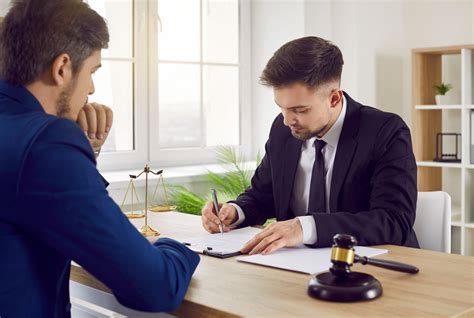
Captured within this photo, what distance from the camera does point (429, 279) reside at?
1.68m

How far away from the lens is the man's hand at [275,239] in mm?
1957

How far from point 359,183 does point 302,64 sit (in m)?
0.46

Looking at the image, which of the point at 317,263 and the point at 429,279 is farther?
the point at 317,263

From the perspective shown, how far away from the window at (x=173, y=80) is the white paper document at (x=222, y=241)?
6.26ft

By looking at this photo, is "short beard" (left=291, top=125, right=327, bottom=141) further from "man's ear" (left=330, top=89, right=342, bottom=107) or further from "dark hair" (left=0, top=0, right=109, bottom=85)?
"dark hair" (left=0, top=0, right=109, bottom=85)

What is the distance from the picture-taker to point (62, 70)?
146cm

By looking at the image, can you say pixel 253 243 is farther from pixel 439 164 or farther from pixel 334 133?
pixel 439 164

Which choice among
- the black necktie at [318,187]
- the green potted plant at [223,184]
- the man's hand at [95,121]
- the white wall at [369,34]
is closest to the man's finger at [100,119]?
the man's hand at [95,121]

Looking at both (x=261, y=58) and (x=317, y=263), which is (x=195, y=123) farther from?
(x=317, y=263)

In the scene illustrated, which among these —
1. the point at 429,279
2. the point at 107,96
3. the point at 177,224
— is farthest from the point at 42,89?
the point at 107,96

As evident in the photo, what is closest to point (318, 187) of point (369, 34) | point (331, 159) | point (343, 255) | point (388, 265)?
point (331, 159)

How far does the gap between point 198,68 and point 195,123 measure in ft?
1.20

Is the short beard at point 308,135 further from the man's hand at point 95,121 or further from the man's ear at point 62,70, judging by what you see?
the man's ear at point 62,70

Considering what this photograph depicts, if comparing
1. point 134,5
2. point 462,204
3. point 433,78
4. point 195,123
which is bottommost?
point 462,204
